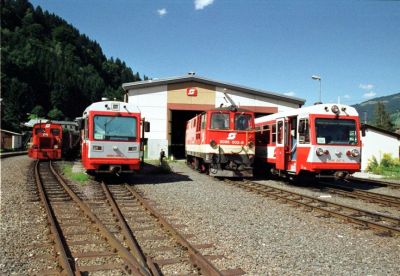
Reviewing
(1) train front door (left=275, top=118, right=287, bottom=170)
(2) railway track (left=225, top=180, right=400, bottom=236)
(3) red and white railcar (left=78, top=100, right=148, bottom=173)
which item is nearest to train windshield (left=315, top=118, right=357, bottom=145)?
(1) train front door (left=275, top=118, right=287, bottom=170)

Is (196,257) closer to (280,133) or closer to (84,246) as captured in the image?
(84,246)

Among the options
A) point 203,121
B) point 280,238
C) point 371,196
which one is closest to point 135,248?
point 280,238

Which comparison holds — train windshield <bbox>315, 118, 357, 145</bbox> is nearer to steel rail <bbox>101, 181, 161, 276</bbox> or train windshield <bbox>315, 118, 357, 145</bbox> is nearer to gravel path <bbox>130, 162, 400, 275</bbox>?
gravel path <bbox>130, 162, 400, 275</bbox>

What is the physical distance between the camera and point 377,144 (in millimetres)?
24891

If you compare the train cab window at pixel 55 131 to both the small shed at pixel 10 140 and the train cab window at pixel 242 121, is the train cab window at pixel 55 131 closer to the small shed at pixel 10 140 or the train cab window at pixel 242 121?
the train cab window at pixel 242 121

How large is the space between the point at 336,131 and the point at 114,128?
7.98 metres

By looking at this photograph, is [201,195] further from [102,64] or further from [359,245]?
[102,64]

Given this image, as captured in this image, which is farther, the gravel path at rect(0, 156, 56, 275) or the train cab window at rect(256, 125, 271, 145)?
the train cab window at rect(256, 125, 271, 145)

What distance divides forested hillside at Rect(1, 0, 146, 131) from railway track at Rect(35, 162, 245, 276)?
2727 inches

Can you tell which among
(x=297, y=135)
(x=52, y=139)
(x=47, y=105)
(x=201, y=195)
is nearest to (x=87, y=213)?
(x=201, y=195)

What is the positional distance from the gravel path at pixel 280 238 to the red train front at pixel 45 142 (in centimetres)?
1933

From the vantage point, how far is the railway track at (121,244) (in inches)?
207

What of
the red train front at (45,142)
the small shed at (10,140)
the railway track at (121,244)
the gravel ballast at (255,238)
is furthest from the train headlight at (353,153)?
the small shed at (10,140)

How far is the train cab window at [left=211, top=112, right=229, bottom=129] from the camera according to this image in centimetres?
1733
